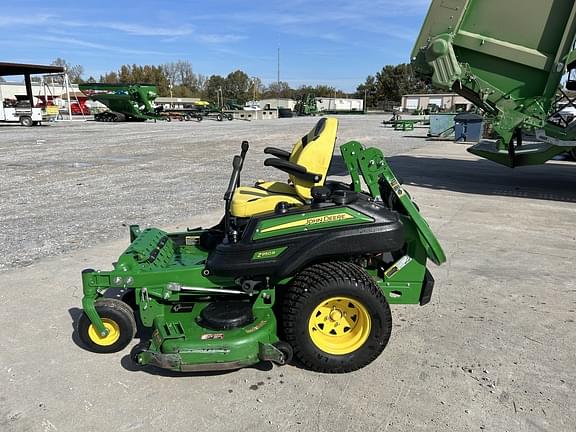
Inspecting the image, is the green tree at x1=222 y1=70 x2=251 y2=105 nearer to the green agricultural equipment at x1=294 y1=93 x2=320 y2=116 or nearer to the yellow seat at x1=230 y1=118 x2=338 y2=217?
the green agricultural equipment at x1=294 y1=93 x2=320 y2=116

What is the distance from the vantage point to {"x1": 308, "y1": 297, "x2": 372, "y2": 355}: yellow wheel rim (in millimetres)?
2791

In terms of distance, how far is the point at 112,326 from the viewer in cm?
298

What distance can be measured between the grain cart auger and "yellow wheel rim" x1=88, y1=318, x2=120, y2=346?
21.0 ft

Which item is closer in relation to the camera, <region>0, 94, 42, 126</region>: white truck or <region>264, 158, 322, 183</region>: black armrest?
<region>264, 158, 322, 183</region>: black armrest

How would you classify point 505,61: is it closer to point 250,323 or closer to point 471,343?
point 471,343

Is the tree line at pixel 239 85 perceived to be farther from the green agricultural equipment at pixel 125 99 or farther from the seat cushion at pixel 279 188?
the seat cushion at pixel 279 188

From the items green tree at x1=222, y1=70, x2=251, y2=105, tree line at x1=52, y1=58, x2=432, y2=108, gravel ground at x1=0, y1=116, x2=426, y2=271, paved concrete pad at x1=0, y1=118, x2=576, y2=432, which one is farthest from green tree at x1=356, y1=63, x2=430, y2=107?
paved concrete pad at x1=0, y1=118, x2=576, y2=432

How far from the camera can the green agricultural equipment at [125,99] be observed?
31.2 m

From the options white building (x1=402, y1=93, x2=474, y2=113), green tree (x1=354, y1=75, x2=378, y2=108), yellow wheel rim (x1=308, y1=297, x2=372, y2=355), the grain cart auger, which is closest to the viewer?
yellow wheel rim (x1=308, y1=297, x2=372, y2=355)

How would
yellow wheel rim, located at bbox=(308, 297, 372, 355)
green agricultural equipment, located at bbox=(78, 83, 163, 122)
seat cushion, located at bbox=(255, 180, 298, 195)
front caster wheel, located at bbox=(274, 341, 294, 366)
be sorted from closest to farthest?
front caster wheel, located at bbox=(274, 341, 294, 366)
yellow wheel rim, located at bbox=(308, 297, 372, 355)
seat cushion, located at bbox=(255, 180, 298, 195)
green agricultural equipment, located at bbox=(78, 83, 163, 122)

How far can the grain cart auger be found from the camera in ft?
23.0

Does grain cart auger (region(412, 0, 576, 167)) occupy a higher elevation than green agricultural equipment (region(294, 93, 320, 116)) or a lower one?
higher

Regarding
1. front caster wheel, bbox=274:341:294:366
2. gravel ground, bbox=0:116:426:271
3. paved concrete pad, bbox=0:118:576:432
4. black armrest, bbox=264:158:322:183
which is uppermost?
black armrest, bbox=264:158:322:183

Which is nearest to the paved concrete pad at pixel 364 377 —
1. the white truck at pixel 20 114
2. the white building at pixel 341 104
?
the white truck at pixel 20 114
